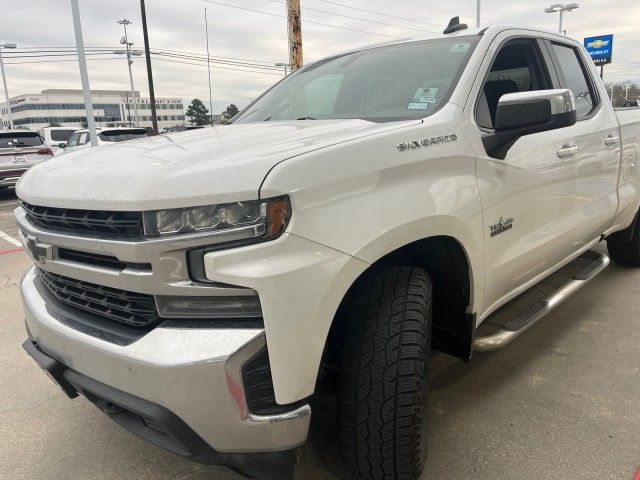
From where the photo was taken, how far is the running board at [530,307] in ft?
8.21

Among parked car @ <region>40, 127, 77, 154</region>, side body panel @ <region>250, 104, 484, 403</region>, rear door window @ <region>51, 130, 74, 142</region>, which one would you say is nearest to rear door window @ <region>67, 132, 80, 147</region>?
parked car @ <region>40, 127, 77, 154</region>

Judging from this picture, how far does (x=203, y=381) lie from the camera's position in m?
1.46

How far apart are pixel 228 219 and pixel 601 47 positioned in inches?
1213

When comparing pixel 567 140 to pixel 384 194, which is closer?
pixel 384 194

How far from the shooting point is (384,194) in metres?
1.79

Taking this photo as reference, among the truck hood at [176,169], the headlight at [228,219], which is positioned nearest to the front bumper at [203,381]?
the headlight at [228,219]

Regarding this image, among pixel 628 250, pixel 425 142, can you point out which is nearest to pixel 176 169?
pixel 425 142

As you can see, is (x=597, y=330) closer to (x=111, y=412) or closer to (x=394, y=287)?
(x=394, y=287)

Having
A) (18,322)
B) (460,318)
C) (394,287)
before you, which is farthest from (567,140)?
(18,322)

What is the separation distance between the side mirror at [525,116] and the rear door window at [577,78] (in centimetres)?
113

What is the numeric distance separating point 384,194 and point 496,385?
5.18ft

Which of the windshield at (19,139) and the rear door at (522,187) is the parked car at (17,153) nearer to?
the windshield at (19,139)

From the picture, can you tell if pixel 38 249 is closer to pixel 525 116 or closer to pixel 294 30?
pixel 525 116

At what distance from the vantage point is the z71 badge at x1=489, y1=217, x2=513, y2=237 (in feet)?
7.59
